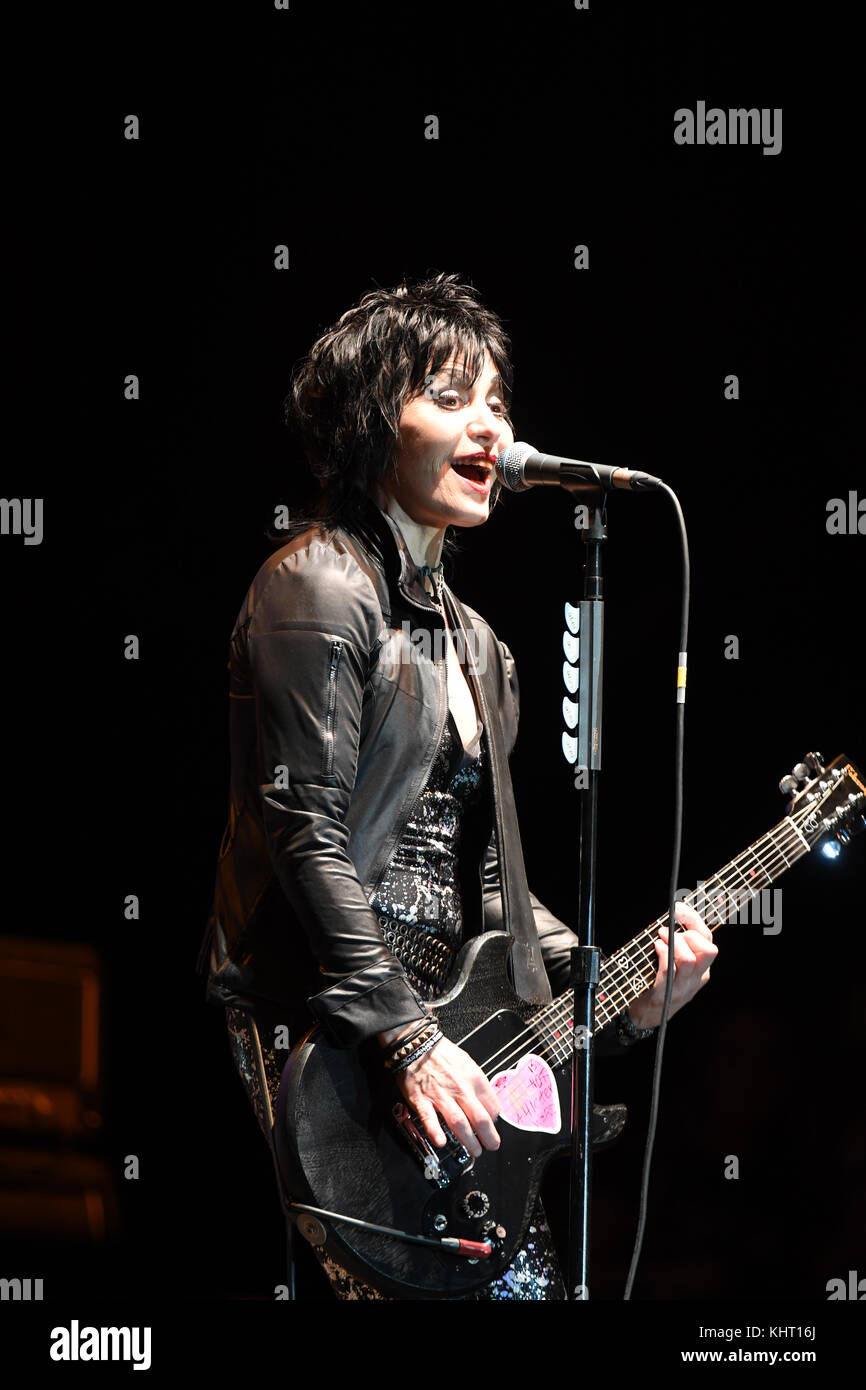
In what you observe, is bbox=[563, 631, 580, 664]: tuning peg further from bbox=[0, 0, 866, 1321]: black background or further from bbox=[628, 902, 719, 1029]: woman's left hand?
bbox=[0, 0, 866, 1321]: black background

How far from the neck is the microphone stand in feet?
1.62

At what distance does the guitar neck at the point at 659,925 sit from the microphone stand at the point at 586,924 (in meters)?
0.38

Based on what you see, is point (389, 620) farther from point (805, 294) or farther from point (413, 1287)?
point (805, 294)

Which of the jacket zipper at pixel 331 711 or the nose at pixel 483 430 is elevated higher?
the nose at pixel 483 430

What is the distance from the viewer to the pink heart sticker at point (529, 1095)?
8.36ft

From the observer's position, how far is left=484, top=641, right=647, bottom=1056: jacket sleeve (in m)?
2.78

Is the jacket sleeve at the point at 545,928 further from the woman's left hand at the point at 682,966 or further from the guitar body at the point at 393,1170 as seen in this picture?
the guitar body at the point at 393,1170

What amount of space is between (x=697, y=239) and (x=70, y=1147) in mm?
2859

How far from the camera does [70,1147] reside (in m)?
3.61

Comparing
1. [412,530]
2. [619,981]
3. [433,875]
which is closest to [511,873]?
[433,875]

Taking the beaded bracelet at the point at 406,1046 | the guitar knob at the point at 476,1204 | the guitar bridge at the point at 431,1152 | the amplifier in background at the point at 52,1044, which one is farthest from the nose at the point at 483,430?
the amplifier in background at the point at 52,1044

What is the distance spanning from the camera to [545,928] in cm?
298

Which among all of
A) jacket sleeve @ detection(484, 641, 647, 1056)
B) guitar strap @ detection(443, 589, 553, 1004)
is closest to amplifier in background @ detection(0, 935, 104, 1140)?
jacket sleeve @ detection(484, 641, 647, 1056)

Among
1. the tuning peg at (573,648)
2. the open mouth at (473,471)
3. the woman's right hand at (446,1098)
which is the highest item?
the open mouth at (473,471)
